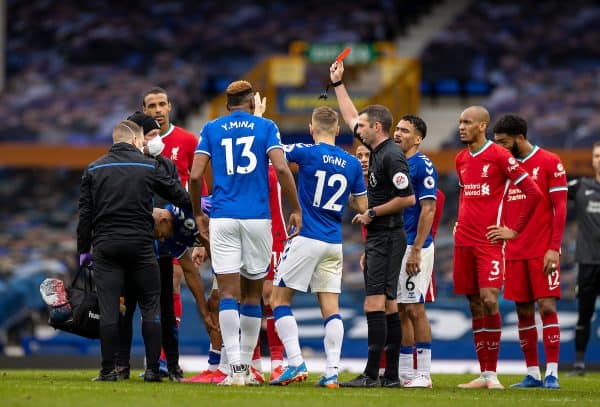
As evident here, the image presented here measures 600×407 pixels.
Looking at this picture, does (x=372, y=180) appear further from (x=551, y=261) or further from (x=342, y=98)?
(x=551, y=261)

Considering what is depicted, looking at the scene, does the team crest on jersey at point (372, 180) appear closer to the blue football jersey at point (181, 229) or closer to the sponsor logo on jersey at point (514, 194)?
the blue football jersey at point (181, 229)

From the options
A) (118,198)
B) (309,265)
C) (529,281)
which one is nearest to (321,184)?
(309,265)

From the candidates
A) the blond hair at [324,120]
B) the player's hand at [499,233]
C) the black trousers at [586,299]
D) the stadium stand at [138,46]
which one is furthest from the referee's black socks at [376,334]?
the stadium stand at [138,46]

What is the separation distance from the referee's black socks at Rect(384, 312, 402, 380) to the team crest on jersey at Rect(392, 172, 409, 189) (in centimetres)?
117

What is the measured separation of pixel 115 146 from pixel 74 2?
73.0ft

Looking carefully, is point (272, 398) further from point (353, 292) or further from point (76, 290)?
point (353, 292)

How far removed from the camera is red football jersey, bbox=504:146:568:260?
1157 cm

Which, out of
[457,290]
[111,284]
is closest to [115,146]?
[111,284]

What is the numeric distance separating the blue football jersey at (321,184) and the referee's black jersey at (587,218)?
5559 mm

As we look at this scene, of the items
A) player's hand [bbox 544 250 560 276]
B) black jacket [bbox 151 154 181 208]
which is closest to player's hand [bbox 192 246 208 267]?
black jacket [bbox 151 154 181 208]

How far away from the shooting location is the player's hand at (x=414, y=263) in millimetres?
10758

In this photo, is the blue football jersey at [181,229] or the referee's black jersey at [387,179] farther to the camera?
the blue football jersey at [181,229]

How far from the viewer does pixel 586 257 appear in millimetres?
15031

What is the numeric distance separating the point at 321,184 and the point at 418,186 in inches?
45.1
